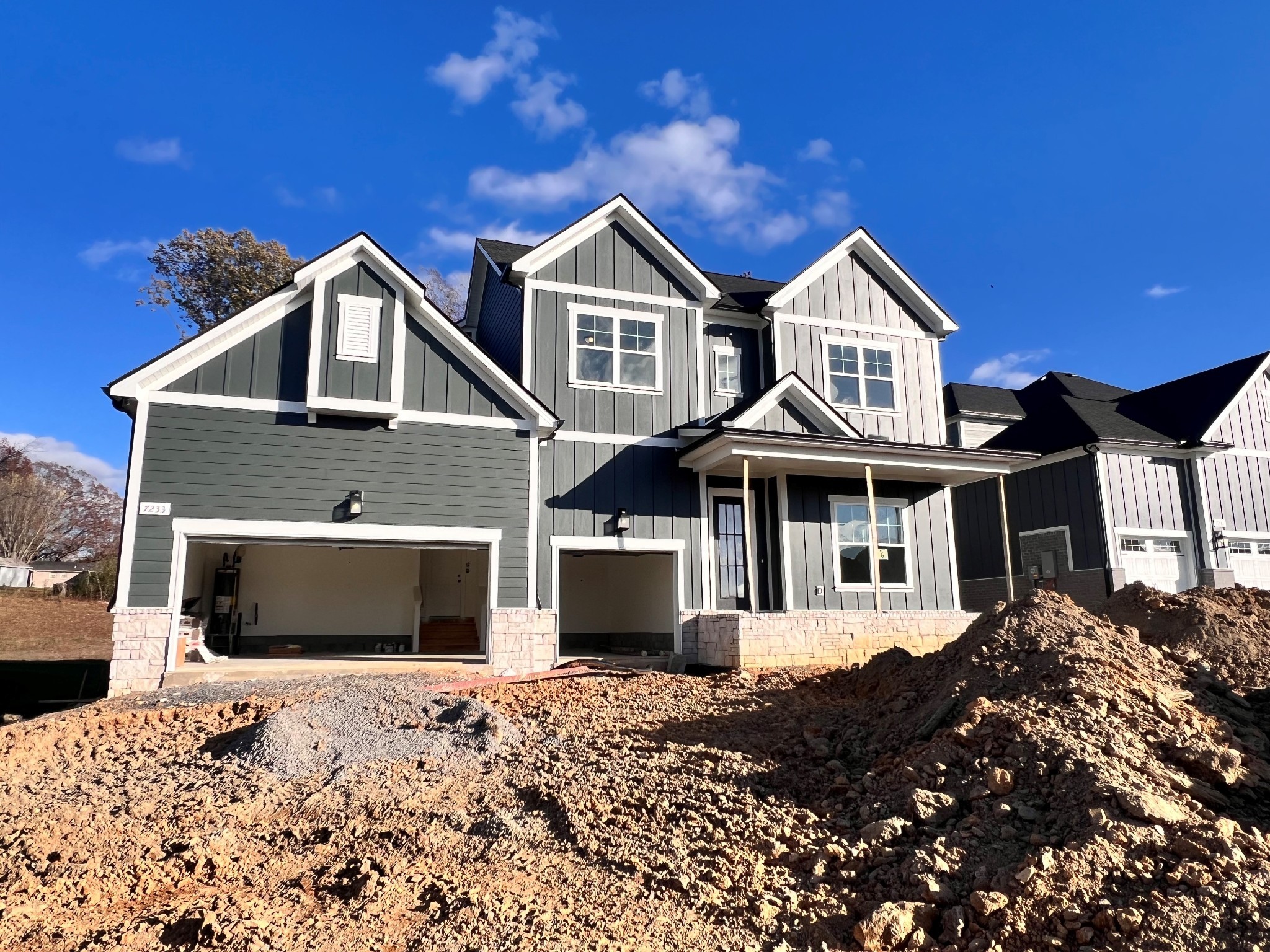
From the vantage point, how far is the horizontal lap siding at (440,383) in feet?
39.2

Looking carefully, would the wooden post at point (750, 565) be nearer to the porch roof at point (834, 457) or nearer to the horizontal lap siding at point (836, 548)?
the porch roof at point (834, 457)

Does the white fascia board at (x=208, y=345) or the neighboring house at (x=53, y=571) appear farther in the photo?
the neighboring house at (x=53, y=571)

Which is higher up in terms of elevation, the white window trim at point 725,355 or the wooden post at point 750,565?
the white window trim at point 725,355

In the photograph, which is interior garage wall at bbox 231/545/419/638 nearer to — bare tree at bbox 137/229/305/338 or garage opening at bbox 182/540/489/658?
garage opening at bbox 182/540/489/658

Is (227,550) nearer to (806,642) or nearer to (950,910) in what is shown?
(806,642)

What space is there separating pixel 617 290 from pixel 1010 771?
35.7 feet

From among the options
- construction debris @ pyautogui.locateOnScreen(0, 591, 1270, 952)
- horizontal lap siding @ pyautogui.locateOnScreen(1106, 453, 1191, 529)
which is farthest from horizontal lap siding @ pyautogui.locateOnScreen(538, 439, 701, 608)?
horizontal lap siding @ pyautogui.locateOnScreen(1106, 453, 1191, 529)

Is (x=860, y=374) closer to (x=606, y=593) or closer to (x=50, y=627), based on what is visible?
(x=606, y=593)

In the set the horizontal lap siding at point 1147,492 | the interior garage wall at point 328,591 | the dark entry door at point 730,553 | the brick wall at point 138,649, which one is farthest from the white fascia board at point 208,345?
the horizontal lap siding at point 1147,492

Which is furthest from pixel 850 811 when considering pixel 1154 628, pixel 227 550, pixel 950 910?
pixel 227 550

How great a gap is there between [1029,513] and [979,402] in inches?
182

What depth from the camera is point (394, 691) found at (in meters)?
8.73

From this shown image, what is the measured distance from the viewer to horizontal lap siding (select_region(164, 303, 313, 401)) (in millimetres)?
11133

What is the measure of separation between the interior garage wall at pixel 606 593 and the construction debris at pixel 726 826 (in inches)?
298
